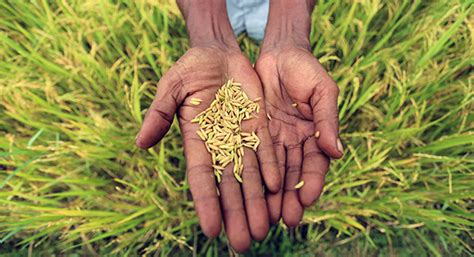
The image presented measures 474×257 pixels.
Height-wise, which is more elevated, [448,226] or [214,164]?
[214,164]

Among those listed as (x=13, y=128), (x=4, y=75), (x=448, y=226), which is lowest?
(x=448, y=226)

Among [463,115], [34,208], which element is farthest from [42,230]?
[463,115]

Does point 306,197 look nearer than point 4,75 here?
Yes

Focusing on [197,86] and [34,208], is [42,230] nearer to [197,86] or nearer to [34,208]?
[34,208]

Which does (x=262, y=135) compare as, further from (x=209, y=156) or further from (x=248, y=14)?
(x=248, y=14)

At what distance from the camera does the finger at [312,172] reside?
92 cm

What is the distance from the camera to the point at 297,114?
107 cm

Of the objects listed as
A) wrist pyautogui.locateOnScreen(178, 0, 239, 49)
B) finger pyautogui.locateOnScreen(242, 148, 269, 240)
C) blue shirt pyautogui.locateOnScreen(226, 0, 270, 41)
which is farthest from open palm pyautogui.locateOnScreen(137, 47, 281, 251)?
blue shirt pyautogui.locateOnScreen(226, 0, 270, 41)

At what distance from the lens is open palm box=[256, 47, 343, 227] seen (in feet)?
3.05

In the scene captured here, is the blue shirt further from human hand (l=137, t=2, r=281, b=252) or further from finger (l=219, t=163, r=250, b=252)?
finger (l=219, t=163, r=250, b=252)

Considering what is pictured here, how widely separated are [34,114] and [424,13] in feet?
3.96

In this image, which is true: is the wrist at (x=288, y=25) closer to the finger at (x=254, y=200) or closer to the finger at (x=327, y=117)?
the finger at (x=327, y=117)

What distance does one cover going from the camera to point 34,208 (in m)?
1.11

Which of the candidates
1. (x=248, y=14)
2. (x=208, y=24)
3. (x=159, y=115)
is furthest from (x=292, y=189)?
(x=248, y=14)
